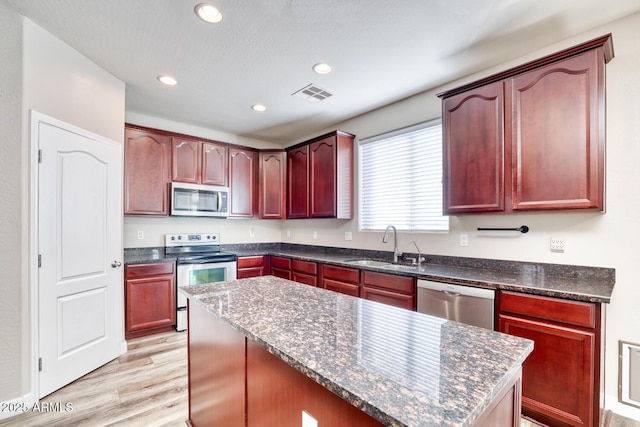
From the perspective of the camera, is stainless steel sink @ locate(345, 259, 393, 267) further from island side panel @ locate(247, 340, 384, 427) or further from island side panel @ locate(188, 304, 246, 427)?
island side panel @ locate(247, 340, 384, 427)

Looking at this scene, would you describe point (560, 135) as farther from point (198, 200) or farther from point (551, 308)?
point (198, 200)

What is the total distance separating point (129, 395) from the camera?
2227 mm

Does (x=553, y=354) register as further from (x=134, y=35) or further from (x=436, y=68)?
(x=134, y=35)

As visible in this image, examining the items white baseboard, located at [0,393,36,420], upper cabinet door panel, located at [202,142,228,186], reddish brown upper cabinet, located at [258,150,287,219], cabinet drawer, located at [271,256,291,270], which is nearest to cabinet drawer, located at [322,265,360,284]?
cabinet drawer, located at [271,256,291,270]

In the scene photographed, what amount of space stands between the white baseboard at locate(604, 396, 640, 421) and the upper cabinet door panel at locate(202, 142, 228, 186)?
4371 mm

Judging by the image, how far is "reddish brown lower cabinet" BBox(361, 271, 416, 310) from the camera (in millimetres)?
2530

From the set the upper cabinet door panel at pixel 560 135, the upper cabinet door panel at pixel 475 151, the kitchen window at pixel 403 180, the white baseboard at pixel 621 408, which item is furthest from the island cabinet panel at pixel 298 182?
the white baseboard at pixel 621 408

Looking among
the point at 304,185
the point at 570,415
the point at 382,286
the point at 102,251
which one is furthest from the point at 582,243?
the point at 102,251

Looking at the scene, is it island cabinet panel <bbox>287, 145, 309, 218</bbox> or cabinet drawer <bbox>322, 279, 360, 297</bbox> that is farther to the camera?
island cabinet panel <bbox>287, 145, 309, 218</bbox>

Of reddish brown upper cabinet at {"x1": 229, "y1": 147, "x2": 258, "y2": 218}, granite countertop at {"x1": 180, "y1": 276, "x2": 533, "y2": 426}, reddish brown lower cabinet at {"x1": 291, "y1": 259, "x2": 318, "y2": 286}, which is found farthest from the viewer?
reddish brown upper cabinet at {"x1": 229, "y1": 147, "x2": 258, "y2": 218}

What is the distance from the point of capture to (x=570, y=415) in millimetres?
1746

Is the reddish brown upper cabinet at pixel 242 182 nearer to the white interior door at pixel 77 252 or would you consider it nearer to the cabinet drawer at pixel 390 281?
the white interior door at pixel 77 252

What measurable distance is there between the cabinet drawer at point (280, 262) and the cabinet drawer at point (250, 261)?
6.2 inches

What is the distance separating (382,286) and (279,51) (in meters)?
2.21
